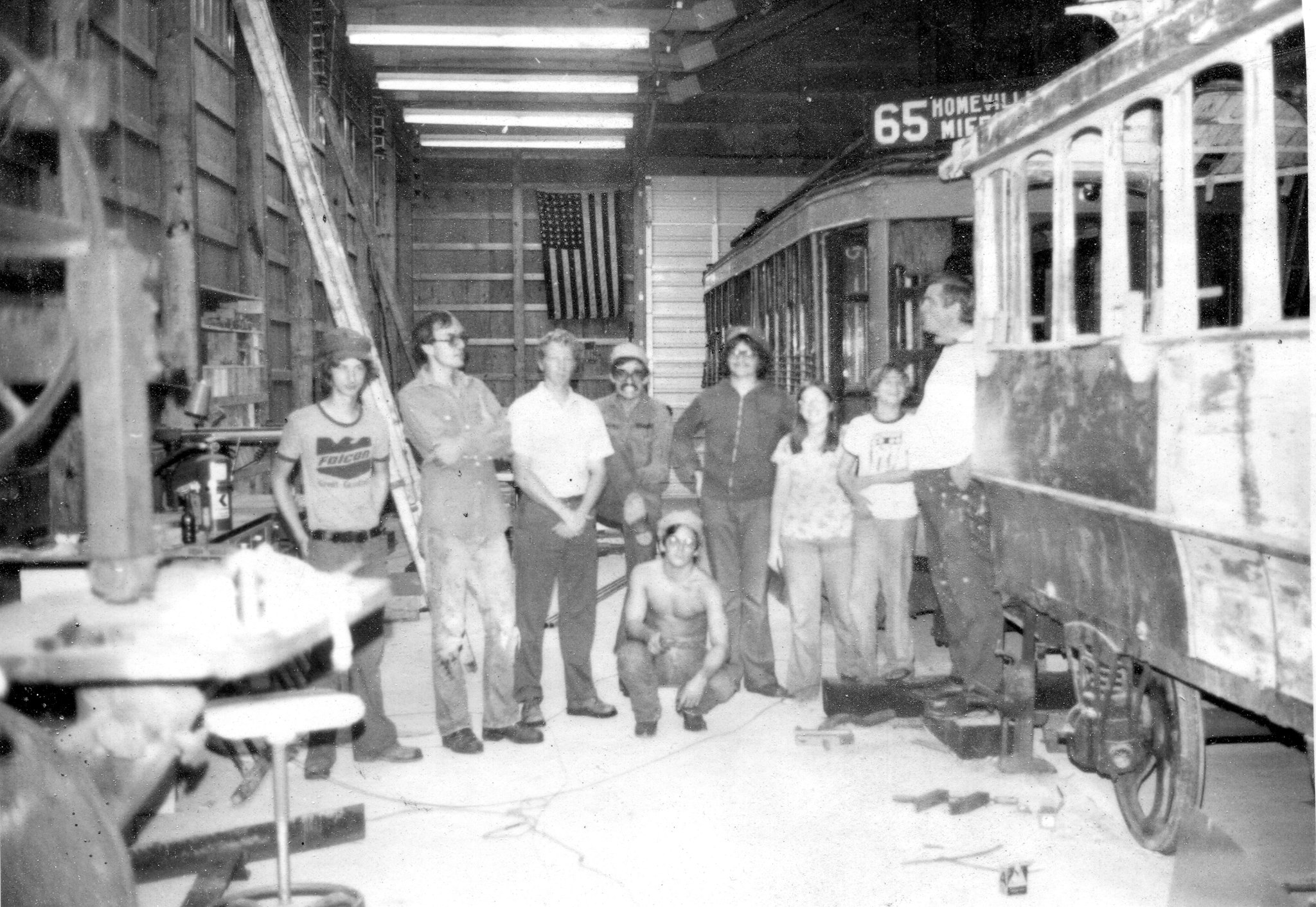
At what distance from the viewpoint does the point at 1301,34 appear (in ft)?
10.5

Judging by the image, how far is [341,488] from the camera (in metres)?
4.66

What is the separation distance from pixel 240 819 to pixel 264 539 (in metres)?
1.33

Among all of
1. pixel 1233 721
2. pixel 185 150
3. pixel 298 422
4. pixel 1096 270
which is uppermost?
pixel 185 150

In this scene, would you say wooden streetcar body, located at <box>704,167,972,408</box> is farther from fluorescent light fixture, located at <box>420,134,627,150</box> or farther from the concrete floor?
fluorescent light fixture, located at <box>420,134,627,150</box>

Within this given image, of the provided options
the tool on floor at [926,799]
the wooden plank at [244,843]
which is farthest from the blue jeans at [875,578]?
the wooden plank at [244,843]

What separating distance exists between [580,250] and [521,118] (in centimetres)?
376

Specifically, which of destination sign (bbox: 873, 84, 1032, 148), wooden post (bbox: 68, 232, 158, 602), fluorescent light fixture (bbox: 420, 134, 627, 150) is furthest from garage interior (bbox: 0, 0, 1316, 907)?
fluorescent light fixture (bbox: 420, 134, 627, 150)

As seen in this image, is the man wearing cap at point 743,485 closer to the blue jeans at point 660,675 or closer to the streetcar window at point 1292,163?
the blue jeans at point 660,675

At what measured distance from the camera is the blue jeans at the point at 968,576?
4961 mm

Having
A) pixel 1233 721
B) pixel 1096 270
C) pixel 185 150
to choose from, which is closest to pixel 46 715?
pixel 1233 721

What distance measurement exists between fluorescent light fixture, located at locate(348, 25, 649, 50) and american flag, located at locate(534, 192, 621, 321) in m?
6.42

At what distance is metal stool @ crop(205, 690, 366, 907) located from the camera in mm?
2932

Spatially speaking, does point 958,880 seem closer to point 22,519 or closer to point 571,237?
point 22,519

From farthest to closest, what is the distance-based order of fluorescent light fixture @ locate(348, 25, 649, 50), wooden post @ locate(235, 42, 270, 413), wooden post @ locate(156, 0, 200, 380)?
fluorescent light fixture @ locate(348, 25, 649, 50), wooden post @ locate(235, 42, 270, 413), wooden post @ locate(156, 0, 200, 380)
